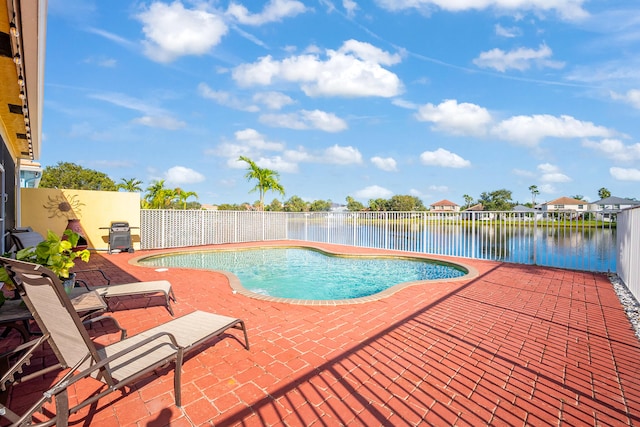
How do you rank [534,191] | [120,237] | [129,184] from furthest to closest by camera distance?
[534,191]
[129,184]
[120,237]

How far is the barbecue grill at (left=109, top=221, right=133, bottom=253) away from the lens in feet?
33.4

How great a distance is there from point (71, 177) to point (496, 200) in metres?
75.3

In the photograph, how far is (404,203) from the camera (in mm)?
55938

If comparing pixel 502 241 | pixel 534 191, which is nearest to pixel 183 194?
pixel 502 241

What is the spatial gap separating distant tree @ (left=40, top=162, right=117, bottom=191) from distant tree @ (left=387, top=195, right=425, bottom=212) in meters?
42.7

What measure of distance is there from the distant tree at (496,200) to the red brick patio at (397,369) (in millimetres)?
67308

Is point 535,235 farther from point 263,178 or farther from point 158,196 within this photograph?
point 158,196

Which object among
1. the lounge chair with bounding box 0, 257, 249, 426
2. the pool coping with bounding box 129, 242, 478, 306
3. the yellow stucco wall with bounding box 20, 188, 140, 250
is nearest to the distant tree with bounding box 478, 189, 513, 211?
the pool coping with bounding box 129, 242, 478, 306

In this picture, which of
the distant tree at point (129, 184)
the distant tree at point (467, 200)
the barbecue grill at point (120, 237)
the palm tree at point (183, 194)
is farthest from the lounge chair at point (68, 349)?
the distant tree at point (467, 200)

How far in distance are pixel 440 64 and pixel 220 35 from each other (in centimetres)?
1599

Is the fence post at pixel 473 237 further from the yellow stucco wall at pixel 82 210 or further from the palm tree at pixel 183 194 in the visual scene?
the palm tree at pixel 183 194

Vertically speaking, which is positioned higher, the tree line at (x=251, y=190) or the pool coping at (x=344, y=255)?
the tree line at (x=251, y=190)

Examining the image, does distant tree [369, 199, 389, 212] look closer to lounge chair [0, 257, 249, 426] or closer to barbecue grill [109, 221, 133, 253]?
barbecue grill [109, 221, 133, 253]

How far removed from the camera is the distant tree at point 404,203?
53603 millimetres
